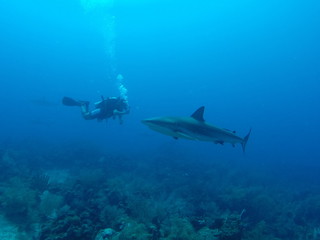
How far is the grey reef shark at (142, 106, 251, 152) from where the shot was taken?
6.57 m

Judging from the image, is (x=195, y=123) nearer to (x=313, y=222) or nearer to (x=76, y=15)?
(x=313, y=222)

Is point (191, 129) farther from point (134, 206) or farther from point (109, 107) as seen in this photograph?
point (109, 107)

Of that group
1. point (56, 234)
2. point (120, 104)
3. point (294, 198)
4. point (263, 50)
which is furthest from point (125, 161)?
point (263, 50)

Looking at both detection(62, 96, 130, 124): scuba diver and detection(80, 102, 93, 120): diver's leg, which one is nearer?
detection(62, 96, 130, 124): scuba diver

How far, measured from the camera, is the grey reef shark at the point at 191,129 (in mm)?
6566

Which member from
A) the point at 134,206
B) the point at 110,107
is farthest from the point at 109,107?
the point at 134,206

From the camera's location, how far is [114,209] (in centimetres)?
990

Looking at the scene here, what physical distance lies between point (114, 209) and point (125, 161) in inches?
608

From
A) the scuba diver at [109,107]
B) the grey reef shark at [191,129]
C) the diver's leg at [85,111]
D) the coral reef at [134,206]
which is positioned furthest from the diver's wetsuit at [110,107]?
the grey reef shark at [191,129]

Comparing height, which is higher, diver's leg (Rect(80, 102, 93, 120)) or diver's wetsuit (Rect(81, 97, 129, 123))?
diver's leg (Rect(80, 102, 93, 120))

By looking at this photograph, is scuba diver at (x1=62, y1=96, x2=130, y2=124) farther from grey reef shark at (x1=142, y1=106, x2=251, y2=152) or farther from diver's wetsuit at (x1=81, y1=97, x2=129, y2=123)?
grey reef shark at (x1=142, y1=106, x2=251, y2=152)

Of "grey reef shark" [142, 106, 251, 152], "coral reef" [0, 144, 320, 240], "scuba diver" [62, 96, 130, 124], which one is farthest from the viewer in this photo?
"scuba diver" [62, 96, 130, 124]

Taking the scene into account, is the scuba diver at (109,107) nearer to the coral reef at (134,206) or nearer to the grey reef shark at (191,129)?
the coral reef at (134,206)

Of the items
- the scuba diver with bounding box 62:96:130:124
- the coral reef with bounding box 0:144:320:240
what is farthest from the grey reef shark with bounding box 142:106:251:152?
the scuba diver with bounding box 62:96:130:124
